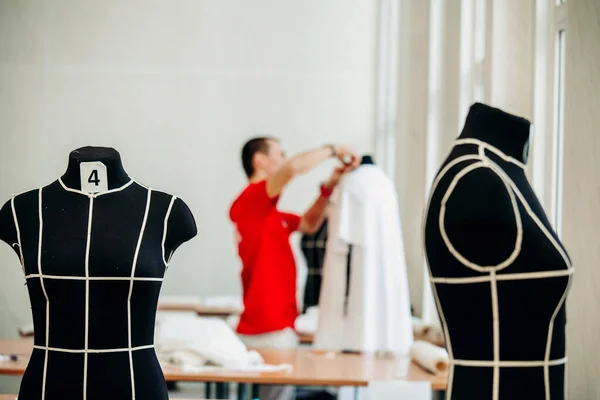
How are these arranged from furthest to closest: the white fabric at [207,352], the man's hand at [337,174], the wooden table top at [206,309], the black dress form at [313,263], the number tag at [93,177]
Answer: the black dress form at [313,263] → the wooden table top at [206,309] → the man's hand at [337,174] → the white fabric at [207,352] → the number tag at [93,177]

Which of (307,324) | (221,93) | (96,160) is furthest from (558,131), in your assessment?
(221,93)

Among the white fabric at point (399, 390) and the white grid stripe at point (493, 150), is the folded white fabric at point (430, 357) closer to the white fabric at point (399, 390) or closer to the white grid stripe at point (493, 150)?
the white fabric at point (399, 390)

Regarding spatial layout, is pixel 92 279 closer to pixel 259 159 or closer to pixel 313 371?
pixel 313 371

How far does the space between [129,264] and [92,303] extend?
0.12 meters

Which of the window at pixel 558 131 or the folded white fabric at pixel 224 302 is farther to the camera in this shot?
the folded white fabric at pixel 224 302

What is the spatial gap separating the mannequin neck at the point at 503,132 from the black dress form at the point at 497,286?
0.09 metres

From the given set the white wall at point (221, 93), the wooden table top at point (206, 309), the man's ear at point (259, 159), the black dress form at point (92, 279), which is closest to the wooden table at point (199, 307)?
the wooden table top at point (206, 309)

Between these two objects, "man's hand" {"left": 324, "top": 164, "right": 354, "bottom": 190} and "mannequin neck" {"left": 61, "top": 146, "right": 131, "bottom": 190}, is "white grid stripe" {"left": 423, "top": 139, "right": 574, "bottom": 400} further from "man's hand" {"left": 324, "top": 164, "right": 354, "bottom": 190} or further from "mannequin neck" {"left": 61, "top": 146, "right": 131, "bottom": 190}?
"man's hand" {"left": 324, "top": 164, "right": 354, "bottom": 190}

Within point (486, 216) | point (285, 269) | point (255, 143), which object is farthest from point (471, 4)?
point (486, 216)

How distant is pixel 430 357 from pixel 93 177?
175 cm

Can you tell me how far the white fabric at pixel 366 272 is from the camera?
13.0 feet

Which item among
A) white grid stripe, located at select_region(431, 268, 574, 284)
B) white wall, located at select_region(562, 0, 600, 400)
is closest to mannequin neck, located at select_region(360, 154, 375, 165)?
white wall, located at select_region(562, 0, 600, 400)

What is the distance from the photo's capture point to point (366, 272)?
398 centimetres

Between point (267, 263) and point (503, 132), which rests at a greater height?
point (503, 132)
